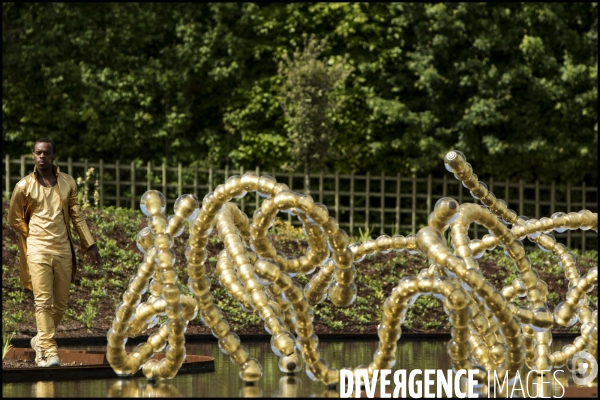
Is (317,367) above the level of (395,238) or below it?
below

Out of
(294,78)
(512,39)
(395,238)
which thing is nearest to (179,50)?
(294,78)

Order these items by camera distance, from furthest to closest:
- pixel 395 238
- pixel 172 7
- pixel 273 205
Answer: pixel 172 7
pixel 395 238
pixel 273 205

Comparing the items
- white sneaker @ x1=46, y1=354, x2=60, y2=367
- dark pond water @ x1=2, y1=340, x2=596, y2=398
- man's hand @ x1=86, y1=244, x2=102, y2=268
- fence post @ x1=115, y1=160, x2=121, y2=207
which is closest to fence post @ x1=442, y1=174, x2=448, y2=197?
fence post @ x1=115, y1=160, x2=121, y2=207

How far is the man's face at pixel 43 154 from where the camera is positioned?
898cm

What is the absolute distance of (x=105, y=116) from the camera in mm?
27328

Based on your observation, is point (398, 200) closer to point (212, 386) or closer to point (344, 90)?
point (344, 90)

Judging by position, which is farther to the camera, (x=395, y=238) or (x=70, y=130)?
(x=70, y=130)

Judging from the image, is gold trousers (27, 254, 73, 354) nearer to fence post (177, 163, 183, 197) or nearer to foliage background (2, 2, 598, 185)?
fence post (177, 163, 183, 197)

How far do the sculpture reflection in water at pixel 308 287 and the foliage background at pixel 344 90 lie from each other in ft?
58.8

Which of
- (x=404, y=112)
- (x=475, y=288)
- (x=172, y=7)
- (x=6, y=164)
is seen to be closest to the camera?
(x=475, y=288)

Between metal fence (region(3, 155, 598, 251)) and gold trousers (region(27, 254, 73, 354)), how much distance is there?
1580 centimetres

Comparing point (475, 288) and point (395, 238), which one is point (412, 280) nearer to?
point (475, 288)

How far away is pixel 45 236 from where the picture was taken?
906 centimetres

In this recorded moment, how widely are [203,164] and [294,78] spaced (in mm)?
3851
